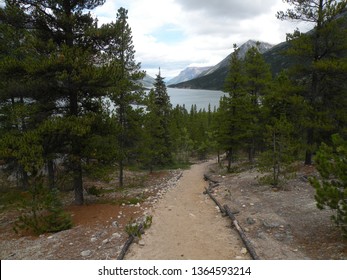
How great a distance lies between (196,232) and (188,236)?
513mm

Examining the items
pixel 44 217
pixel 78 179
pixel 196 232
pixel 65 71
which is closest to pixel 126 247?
pixel 196 232

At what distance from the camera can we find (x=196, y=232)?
32.1ft

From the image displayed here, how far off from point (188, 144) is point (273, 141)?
1536 inches

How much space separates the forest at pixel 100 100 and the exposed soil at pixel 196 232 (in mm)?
954

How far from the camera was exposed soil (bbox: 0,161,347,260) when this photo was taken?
7.98 metres

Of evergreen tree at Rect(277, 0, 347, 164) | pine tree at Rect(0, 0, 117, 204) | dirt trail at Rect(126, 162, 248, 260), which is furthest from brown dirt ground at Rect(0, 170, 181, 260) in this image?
evergreen tree at Rect(277, 0, 347, 164)

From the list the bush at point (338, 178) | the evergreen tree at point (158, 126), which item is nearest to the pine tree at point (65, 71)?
the bush at point (338, 178)

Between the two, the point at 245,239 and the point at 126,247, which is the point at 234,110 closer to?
the point at 245,239

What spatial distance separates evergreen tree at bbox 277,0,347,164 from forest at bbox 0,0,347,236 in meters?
0.06

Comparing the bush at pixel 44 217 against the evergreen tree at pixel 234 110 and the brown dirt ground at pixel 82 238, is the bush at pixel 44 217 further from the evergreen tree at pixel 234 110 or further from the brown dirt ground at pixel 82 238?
the evergreen tree at pixel 234 110

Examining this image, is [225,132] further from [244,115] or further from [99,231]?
[99,231]

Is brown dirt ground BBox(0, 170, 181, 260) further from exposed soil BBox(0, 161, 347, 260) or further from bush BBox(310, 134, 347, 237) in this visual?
bush BBox(310, 134, 347, 237)
